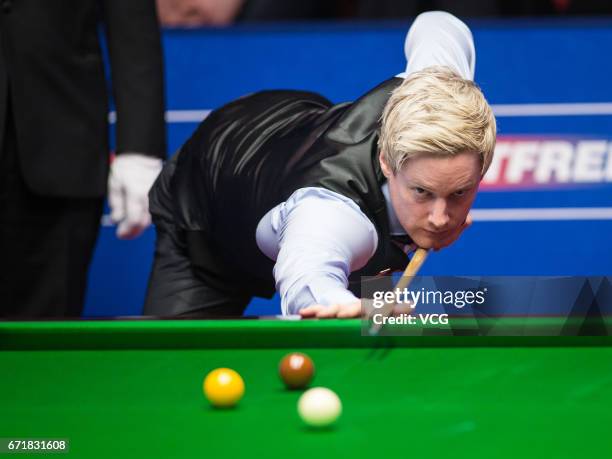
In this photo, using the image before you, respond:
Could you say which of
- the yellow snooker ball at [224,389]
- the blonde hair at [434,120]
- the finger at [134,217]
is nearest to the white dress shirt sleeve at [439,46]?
the blonde hair at [434,120]

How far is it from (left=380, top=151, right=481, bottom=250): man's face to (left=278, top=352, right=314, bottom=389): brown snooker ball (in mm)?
795

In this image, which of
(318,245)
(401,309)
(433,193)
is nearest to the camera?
(401,309)

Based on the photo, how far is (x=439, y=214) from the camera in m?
2.60

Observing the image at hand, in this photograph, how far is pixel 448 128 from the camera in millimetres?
2492

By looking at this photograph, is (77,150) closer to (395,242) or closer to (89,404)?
(395,242)

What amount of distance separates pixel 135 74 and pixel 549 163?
168 cm

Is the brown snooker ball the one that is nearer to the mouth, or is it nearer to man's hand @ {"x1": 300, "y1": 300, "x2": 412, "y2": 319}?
man's hand @ {"x1": 300, "y1": 300, "x2": 412, "y2": 319}

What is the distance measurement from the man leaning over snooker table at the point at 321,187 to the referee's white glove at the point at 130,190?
0.68 feet

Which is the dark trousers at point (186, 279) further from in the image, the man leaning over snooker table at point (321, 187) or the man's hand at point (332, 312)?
the man's hand at point (332, 312)

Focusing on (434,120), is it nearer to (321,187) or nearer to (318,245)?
(321,187)

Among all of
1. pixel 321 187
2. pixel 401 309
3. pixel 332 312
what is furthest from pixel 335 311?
pixel 321 187

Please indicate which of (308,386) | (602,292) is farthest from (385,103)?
(308,386)

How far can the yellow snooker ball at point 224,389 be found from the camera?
69.7 inches

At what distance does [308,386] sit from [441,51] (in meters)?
1.36
